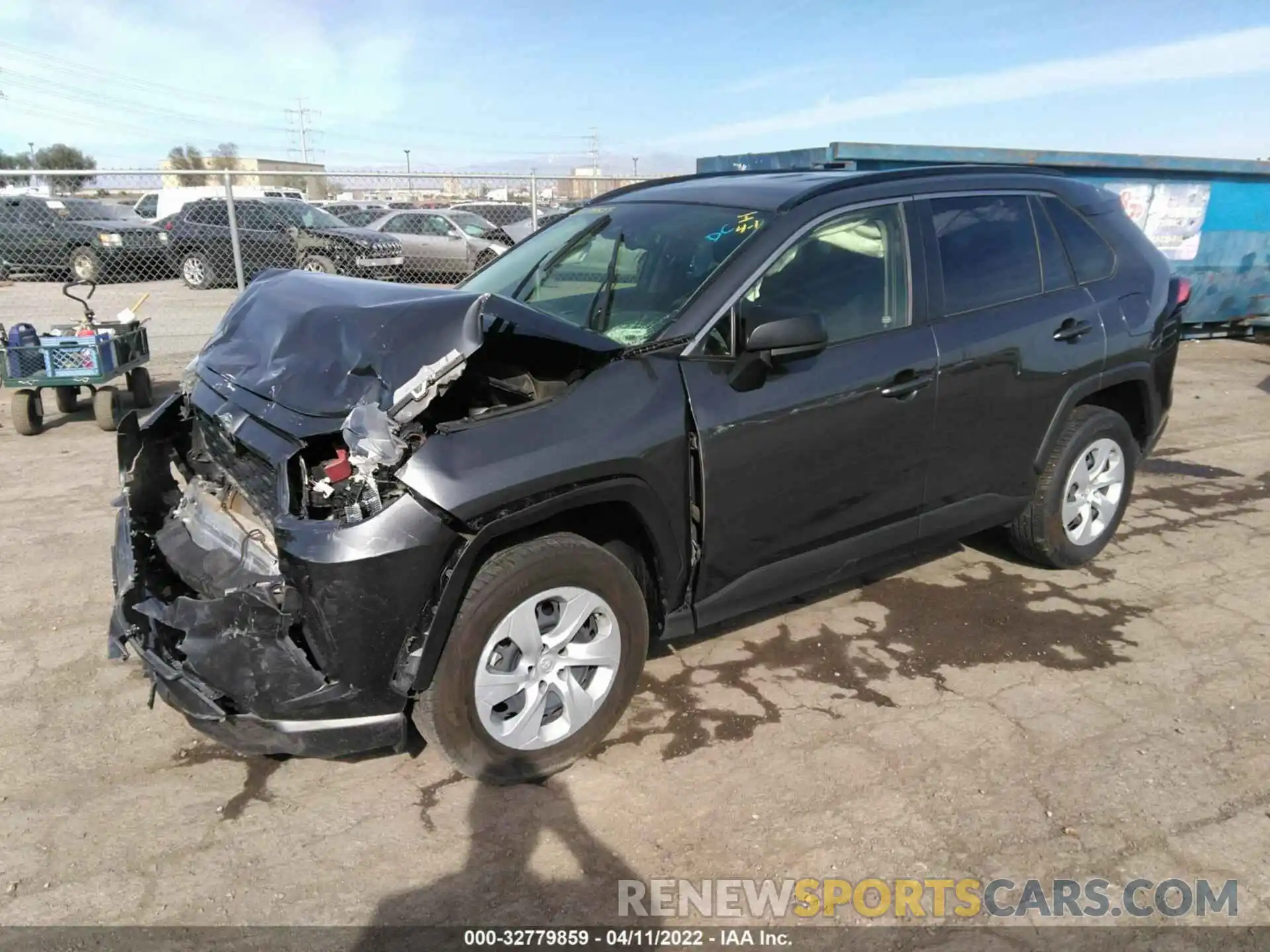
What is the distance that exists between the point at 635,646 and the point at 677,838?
65 cm

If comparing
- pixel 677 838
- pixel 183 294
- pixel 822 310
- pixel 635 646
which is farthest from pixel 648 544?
pixel 183 294

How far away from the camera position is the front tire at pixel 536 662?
2709 millimetres

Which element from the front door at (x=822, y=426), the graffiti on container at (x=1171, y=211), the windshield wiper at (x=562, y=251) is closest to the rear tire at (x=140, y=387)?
the windshield wiper at (x=562, y=251)

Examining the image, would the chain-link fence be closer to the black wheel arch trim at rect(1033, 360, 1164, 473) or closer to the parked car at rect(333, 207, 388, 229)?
the parked car at rect(333, 207, 388, 229)

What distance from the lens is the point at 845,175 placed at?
3.79 m

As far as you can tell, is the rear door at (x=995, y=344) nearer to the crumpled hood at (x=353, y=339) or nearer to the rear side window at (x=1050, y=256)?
the rear side window at (x=1050, y=256)

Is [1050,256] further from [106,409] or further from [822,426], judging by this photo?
[106,409]

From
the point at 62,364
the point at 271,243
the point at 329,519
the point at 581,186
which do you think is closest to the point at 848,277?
the point at 329,519

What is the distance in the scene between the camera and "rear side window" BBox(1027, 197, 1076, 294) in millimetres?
4195

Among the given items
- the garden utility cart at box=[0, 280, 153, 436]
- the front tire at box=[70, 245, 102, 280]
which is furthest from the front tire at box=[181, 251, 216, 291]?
the garden utility cart at box=[0, 280, 153, 436]

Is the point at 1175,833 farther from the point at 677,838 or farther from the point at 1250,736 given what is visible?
the point at 677,838

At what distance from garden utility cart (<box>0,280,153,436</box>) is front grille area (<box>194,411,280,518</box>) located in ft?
14.1

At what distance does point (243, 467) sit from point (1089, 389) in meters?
3.79

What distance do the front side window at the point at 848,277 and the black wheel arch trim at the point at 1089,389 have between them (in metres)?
1.12
